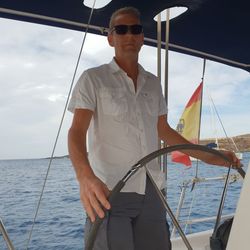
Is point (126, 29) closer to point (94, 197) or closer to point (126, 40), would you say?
point (126, 40)

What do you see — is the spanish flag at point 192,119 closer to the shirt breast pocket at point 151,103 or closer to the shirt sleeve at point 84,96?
the shirt breast pocket at point 151,103

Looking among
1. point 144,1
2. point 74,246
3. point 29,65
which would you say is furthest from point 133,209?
point 29,65

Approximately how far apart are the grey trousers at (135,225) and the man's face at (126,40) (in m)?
0.50

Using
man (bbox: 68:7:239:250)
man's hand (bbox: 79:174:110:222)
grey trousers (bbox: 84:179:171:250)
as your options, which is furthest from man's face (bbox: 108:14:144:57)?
man's hand (bbox: 79:174:110:222)

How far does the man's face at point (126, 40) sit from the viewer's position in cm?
137

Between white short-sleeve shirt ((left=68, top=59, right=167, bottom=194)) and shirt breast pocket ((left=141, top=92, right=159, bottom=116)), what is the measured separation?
0.04m

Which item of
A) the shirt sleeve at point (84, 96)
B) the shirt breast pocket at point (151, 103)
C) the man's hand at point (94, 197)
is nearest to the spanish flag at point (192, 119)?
the shirt breast pocket at point (151, 103)

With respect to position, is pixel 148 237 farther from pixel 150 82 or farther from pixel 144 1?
pixel 144 1

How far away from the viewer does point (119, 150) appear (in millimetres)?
1284

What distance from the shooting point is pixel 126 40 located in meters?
1.37

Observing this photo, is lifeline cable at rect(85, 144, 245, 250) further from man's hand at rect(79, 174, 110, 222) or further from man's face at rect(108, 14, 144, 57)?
man's face at rect(108, 14, 144, 57)

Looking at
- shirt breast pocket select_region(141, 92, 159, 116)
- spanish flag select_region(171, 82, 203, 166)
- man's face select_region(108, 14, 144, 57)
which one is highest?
man's face select_region(108, 14, 144, 57)

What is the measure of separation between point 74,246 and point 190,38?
6097mm

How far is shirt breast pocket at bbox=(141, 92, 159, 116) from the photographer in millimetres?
1402
